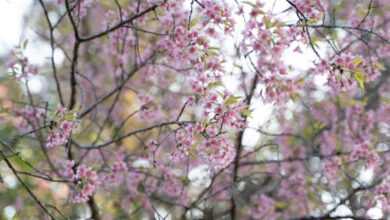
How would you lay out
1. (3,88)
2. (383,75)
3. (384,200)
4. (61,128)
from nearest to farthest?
(61,128), (384,200), (383,75), (3,88)

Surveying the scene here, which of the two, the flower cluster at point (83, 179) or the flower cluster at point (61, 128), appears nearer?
the flower cluster at point (61, 128)

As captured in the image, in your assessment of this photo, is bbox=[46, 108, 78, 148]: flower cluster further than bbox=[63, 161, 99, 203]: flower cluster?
No

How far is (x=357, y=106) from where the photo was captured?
4617 mm

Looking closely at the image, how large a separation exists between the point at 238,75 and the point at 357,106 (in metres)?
0.91

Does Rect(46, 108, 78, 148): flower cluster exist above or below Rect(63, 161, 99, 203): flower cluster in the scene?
above

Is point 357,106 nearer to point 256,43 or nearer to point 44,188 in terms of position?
point 256,43

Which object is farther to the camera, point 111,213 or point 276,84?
point 111,213

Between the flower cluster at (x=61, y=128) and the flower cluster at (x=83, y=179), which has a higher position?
the flower cluster at (x=61, y=128)

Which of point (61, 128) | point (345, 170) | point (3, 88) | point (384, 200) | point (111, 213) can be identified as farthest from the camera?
point (3, 88)

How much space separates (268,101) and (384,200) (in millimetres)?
958

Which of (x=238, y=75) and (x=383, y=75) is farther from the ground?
(x=383, y=75)

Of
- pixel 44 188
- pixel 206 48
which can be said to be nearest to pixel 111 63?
pixel 44 188

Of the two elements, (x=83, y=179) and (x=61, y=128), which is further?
(x=83, y=179)

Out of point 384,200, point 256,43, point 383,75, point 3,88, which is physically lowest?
point 384,200
